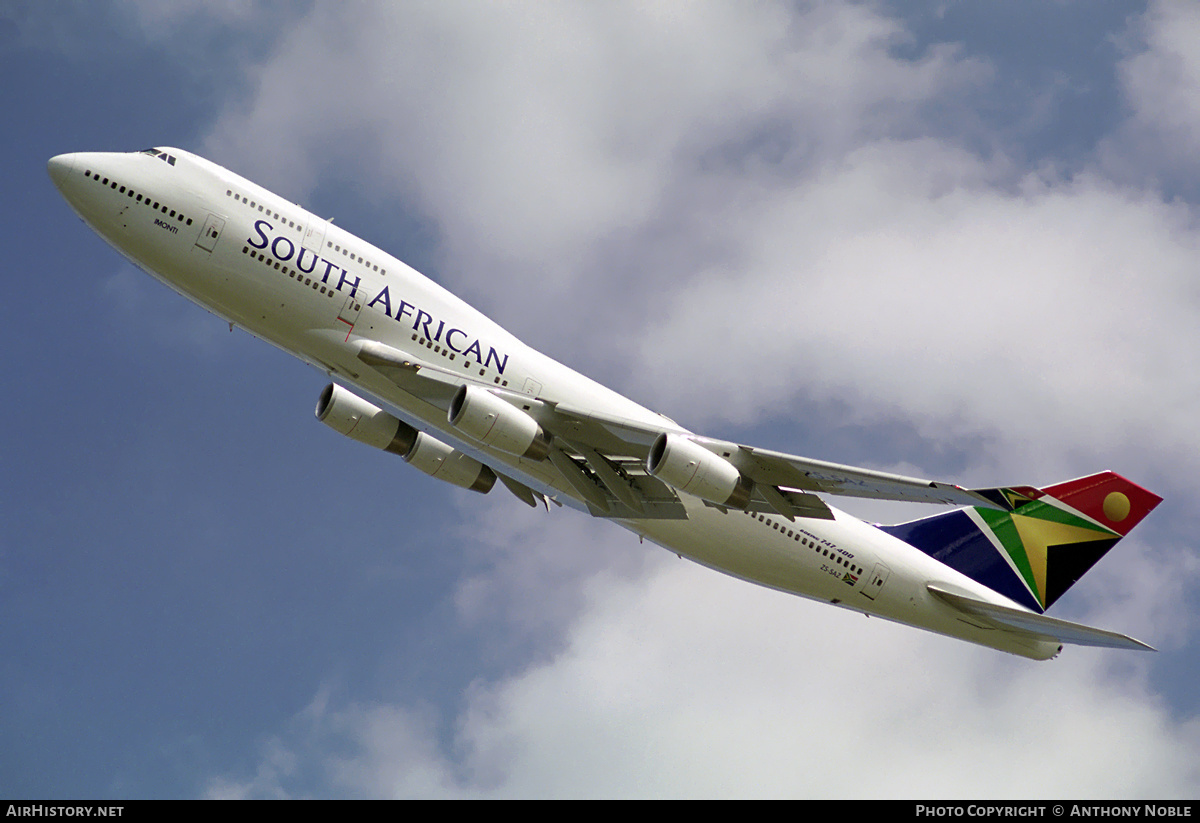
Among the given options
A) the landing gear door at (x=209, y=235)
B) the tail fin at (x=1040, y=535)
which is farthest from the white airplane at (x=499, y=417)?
the tail fin at (x=1040, y=535)

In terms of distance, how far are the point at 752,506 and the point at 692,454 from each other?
4.10 meters

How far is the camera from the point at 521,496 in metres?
36.8

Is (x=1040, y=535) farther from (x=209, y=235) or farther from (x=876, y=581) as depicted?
(x=209, y=235)

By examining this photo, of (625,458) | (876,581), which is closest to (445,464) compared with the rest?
(625,458)

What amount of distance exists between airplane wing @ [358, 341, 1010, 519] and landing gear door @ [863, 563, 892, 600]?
531 cm

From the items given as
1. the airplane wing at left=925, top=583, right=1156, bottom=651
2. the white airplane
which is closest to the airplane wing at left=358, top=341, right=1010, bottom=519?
the white airplane

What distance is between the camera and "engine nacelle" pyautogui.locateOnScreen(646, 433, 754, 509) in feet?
89.4

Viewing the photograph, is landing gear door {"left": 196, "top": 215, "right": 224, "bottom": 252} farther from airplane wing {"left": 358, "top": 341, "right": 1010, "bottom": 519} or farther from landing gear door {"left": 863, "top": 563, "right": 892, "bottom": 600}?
landing gear door {"left": 863, "top": 563, "right": 892, "bottom": 600}

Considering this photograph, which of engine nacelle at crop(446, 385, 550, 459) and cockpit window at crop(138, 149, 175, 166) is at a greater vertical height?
cockpit window at crop(138, 149, 175, 166)

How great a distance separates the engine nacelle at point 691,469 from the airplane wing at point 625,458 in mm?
130

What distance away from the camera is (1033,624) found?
32625mm

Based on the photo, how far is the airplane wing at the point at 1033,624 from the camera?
29.6 meters

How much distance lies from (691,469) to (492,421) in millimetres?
5275
